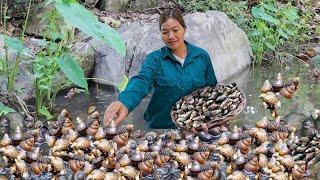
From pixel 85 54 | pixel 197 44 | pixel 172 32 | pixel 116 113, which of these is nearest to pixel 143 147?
pixel 116 113

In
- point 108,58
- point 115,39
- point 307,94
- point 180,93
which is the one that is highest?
point 115,39

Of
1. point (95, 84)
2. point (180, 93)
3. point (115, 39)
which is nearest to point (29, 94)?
point (95, 84)

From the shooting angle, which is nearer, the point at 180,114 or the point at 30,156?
the point at 30,156

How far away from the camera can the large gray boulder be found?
5.27 metres

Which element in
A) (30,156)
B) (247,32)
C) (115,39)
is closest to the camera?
(30,156)

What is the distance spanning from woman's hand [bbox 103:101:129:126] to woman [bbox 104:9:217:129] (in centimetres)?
34

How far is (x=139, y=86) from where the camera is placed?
2883 mm

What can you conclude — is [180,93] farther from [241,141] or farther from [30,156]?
[30,156]

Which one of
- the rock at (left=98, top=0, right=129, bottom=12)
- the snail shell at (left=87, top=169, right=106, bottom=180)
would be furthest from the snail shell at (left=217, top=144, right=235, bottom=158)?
the rock at (left=98, top=0, right=129, bottom=12)

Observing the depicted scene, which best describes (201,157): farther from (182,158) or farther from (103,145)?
(103,145)

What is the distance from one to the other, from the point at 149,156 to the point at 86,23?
1.72 ft

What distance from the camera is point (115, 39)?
83.4 inches

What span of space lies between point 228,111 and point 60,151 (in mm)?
906

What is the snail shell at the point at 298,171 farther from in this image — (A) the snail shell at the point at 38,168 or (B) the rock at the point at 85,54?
(B) the rock at the point at 85,54
